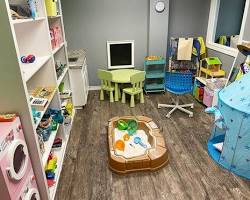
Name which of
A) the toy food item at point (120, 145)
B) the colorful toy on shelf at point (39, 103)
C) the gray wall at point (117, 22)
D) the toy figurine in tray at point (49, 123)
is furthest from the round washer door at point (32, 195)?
the gray wall at point (117, 22)

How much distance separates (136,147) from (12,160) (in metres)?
1.48

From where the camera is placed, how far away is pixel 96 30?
13.2 ft

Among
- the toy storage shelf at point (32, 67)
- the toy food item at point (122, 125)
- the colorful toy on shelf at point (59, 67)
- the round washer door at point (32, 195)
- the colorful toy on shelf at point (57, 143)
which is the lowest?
the colorful toy on shelf at point (57, 143)

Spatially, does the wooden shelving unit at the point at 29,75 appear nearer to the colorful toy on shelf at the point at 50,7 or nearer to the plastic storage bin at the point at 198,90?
the colorful toy on shelf at the point at 50,7

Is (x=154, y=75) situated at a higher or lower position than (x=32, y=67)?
lower

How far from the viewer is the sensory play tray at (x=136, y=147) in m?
2.16

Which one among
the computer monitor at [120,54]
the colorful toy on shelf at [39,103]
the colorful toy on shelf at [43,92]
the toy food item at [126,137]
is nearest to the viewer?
the colorful toy on shelf at [39,103]

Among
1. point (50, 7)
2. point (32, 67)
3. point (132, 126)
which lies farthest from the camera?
point (132, 126)

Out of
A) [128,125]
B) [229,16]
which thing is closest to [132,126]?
[128,125]

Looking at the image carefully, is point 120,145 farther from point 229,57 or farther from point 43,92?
point 229,57

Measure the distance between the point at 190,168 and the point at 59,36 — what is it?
7.76 feet

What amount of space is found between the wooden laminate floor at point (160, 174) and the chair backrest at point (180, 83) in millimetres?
485

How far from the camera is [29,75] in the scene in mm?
1564

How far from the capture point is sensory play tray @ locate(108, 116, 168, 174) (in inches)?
85.0
